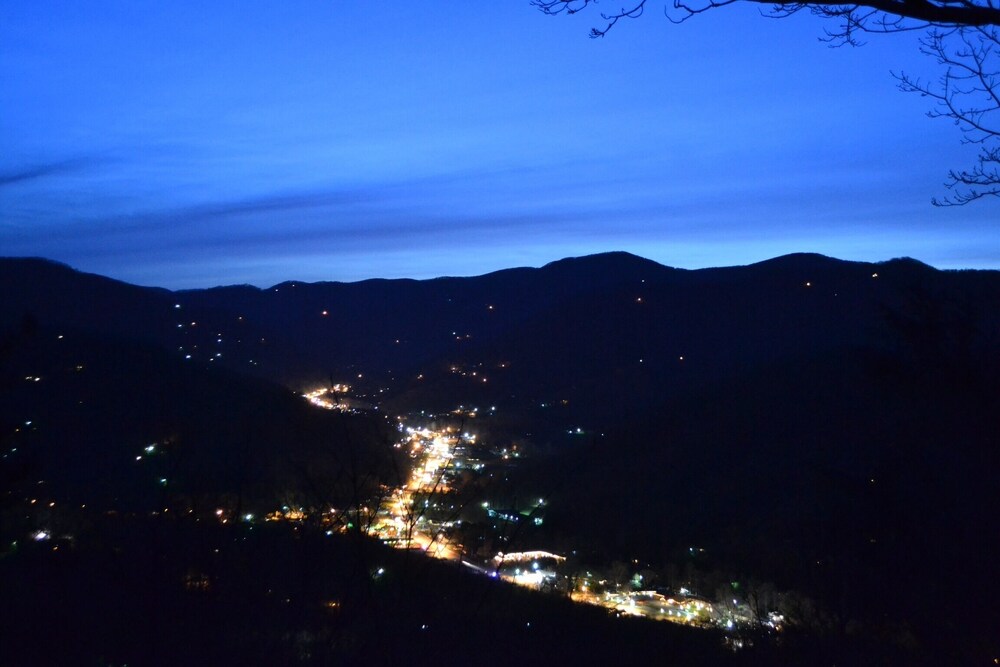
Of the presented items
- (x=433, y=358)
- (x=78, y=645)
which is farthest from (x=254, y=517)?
(x=433, y=358)

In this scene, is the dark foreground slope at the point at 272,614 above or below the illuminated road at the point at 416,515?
below

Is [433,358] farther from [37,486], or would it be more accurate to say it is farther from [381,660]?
[381,660]

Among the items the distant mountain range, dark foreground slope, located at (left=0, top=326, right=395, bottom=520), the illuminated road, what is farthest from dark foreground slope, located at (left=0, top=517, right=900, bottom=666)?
the distant mountain range

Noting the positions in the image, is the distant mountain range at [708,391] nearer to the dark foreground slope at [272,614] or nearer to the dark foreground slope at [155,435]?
the dark foreground slope at [155,435]

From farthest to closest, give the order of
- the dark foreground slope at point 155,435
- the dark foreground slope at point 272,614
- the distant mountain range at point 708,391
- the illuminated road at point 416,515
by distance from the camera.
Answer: the distant mountain range at point 708,391, the dark foreground slope at point 155,435, the illuminated road at point 416,515, the dark foreground slope at point 272,614

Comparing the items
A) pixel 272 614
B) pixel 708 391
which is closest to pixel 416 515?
pixel 272 614

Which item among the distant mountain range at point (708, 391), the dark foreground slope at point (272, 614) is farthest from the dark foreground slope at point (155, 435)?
the dark foreground slope at point (272, 614)

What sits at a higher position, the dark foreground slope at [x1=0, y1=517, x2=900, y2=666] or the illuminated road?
the illuminated road

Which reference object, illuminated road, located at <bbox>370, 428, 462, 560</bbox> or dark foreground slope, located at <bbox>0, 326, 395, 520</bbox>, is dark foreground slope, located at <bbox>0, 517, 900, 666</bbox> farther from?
dark foreground slope, located at <bbox>0, 326, 395, 520</bbox>

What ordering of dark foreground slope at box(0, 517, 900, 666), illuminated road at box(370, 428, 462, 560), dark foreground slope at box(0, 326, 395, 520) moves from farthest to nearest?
1. dark foreground slope at box(0, 326, 395, 520)
2. illuminated road at box(370, 428, 462, 560)
3. dark foreground slope at box(0, 517, 900, 666)

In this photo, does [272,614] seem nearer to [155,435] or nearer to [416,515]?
[416,515]
